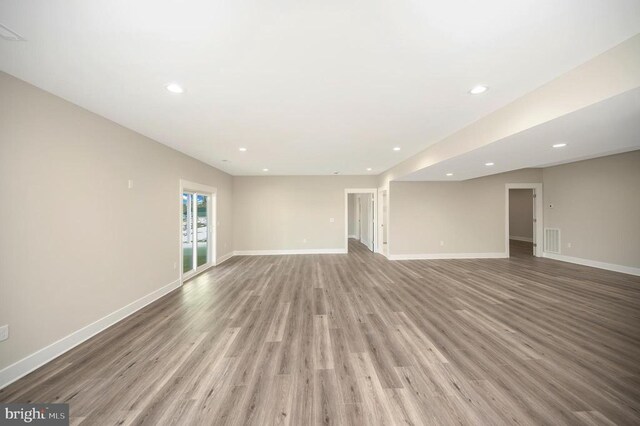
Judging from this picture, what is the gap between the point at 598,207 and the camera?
557 centimetres

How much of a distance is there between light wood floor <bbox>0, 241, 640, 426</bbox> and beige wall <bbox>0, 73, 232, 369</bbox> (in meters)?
0.44

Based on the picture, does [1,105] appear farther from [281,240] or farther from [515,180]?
[515,180]

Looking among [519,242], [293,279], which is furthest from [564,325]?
[519,242]

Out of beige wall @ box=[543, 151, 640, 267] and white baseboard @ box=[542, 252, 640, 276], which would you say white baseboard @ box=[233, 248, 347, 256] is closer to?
white baseboard @ box=[542, 252, 640, 276]

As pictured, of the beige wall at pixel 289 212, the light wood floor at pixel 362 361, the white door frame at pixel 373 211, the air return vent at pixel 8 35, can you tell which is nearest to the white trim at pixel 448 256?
the white door frame at pixel 373 211

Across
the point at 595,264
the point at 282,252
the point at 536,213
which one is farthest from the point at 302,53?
the point at 536,213

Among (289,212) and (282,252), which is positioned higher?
(289,212)

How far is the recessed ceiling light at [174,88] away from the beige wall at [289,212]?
18.0ft

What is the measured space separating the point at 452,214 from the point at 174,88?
→ 740 centimetres

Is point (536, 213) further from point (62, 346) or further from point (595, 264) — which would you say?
point (62, 346)

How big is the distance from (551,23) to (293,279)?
4.83 m

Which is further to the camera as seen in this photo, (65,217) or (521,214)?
(521,214)

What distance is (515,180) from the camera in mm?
6961

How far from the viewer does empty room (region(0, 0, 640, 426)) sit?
59.1 inches
